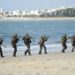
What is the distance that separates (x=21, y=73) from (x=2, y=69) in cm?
161

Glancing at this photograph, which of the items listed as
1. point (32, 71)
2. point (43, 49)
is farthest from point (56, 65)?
point (43, 49)

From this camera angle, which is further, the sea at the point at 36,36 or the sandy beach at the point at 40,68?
the sea at the point at 36,36

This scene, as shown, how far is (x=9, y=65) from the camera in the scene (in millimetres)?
20031

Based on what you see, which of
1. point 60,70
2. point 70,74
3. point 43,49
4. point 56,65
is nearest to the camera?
point 70,74

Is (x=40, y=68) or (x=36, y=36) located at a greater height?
(x=40, y=68)

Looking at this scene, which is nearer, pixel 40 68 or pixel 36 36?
pixel 40 68

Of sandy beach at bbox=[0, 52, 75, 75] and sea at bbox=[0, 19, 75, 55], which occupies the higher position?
sandy beach at bbox=[0, 52, 75, 75]

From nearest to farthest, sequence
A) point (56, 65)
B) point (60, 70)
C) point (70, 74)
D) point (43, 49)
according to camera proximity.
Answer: point (70, 74), point (60, 70), point (56, 65), point (43, 49)

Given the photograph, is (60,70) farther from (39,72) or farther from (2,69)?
(2,69)

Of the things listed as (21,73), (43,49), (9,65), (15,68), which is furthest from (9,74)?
(43,49)

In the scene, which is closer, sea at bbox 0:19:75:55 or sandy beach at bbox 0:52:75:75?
sandy beach at bbox 0:52:75:75

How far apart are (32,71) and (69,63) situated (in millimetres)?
2835

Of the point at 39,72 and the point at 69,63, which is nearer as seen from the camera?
the point at 39,72

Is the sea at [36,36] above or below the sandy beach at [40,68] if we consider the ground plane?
below
